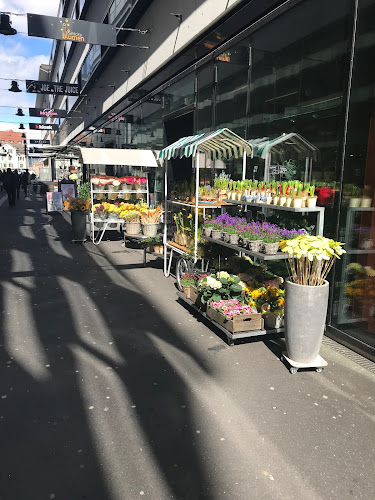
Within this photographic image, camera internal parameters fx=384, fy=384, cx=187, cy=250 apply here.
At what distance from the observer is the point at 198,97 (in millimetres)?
9656

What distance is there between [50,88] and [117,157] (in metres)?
9.33

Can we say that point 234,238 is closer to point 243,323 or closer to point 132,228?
point 243,323

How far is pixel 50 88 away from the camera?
60.5ft

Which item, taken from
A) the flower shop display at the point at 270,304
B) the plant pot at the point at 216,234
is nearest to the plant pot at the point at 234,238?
the plant pot at the point at 216,234

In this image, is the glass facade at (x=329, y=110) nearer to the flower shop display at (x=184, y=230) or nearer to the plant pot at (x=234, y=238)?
the plant pot at (x=234, y=238)

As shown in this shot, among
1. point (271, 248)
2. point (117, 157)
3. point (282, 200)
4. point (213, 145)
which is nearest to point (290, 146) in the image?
point (282, 200)

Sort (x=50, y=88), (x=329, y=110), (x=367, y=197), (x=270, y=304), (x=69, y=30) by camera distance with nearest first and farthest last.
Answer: (x=367, y=197) < (x=270, y=304) < (x=329, y=110) < (x=69, y=30) < (x=50, y=88)

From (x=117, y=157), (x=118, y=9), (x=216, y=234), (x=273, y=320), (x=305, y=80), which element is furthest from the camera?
(x=118, y=9)

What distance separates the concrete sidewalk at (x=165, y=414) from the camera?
2730mm

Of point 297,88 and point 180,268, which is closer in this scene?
point 297,88

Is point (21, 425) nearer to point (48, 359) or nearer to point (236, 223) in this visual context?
point (48, 359)

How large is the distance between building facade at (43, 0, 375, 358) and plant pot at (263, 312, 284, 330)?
792 millimetres

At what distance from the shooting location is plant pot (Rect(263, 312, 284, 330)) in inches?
197

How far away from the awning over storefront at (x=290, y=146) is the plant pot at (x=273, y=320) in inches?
94.2
